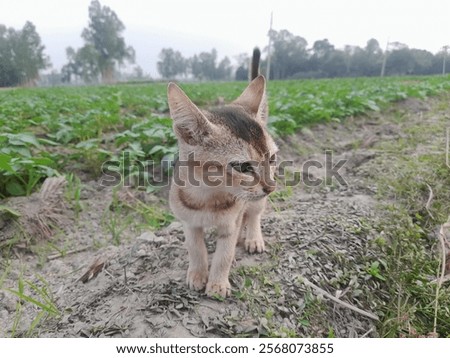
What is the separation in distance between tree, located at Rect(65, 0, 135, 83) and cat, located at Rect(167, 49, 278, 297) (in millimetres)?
1218

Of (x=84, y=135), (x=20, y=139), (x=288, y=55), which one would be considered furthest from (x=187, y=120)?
(x=84, y=135)

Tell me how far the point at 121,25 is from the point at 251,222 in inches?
66.1

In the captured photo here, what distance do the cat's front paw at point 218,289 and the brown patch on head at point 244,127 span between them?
696 mm

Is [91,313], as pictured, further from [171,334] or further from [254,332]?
[254,332]

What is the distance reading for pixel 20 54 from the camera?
255 centimetres

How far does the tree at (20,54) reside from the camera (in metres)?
2.39

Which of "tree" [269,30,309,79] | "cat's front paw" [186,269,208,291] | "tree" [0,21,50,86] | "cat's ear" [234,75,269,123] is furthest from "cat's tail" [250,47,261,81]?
"tree" [0,21,50,86]

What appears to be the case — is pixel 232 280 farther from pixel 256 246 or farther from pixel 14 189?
pixel 14 189

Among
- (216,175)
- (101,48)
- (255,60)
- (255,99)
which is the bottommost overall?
(216,175)

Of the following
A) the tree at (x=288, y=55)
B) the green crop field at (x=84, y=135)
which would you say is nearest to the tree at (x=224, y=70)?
the tree at (x=288, y=55)

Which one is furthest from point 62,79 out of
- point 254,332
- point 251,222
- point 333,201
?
point 254,332

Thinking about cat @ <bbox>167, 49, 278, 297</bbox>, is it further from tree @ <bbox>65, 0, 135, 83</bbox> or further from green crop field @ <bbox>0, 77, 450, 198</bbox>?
green crop field @ <bbox>0, 77, 450, 198</bbox>

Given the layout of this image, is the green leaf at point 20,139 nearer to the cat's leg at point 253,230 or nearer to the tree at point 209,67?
the tree at point 209,67

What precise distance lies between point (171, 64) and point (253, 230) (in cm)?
182
